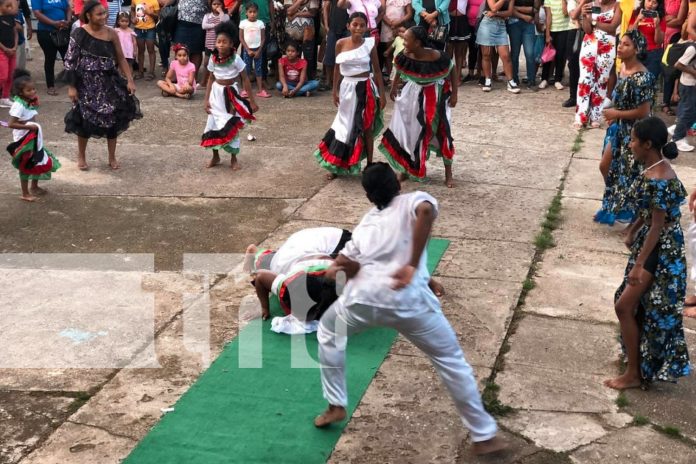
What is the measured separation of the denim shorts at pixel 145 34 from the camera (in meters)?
14.3

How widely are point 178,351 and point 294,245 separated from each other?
109cm

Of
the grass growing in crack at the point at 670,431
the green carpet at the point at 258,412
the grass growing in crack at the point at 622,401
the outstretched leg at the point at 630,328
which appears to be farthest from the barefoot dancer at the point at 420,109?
the grass growing in crack at the point at 670,431

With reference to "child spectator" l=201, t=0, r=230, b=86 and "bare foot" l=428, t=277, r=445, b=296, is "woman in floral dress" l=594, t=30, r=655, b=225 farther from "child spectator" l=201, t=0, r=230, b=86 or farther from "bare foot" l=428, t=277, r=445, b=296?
"child spectator" l=201, t=0, r=230, b=86

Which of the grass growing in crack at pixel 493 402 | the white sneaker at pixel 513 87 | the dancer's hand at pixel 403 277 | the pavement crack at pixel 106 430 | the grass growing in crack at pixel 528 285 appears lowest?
the white sneaker at pixel 513 87

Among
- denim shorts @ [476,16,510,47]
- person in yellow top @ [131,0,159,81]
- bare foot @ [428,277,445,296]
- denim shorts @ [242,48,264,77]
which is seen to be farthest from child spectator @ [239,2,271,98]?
bare foot @ [428,277,445,296]

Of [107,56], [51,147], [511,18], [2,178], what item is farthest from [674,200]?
[511,18]

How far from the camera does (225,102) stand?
Result: 966 centimetres

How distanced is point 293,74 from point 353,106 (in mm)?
4425

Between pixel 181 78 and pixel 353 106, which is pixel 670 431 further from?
pixel 181 78

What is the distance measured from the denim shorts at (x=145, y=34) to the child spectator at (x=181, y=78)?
112 centimetres

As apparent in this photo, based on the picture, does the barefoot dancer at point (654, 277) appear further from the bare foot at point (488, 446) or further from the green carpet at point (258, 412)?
the green carpet at point (258, 412)

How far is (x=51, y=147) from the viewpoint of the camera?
1059 cm

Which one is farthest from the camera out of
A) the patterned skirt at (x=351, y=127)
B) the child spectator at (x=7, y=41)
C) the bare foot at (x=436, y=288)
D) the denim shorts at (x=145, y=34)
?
the denim shorts at (x=145, y=34)

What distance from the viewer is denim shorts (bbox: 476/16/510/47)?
1335 centimetres
